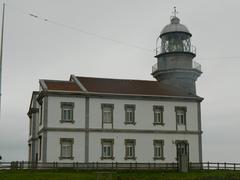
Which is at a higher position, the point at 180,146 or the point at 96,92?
the point at 96,92

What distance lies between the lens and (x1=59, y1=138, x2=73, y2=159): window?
39062 mm

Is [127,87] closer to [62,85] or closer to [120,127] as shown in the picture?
[120,127]

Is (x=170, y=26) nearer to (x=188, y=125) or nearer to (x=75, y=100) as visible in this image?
(x=188, y=125)

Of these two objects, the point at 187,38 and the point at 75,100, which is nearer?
the point at 75,100

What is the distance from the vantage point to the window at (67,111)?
39.7 meters

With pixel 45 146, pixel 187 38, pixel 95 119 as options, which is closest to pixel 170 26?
pixel 187 38

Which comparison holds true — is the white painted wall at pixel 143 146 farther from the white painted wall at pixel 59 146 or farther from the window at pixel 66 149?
the window at pixel 66 149

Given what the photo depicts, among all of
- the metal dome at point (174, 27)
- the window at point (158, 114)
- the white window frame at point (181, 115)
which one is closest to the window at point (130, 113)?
the window at point (158, 114)

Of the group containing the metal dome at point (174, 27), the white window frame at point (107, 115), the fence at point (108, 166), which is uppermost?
the metal dome at point (174, 27)

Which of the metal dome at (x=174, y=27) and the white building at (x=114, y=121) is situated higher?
the metal dome at (x=174, y=27)

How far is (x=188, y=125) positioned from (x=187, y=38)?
976 centimetres

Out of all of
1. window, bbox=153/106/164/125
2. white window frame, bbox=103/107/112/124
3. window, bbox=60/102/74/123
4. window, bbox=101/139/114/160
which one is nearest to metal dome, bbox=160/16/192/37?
window, bbox=153/106/164/125

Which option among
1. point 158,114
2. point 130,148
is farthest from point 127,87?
point 130,148

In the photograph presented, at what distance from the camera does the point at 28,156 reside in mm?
48750
